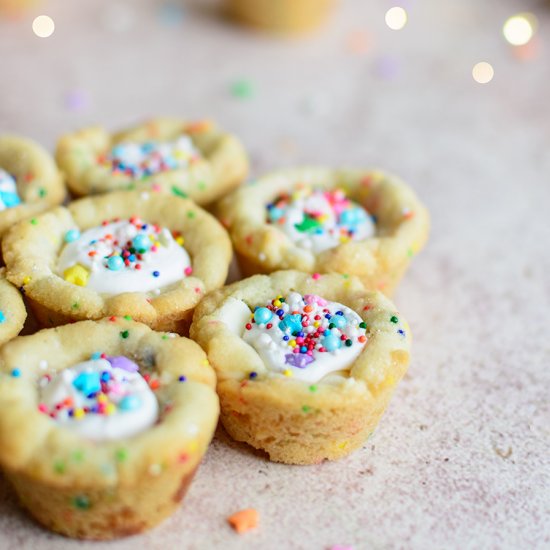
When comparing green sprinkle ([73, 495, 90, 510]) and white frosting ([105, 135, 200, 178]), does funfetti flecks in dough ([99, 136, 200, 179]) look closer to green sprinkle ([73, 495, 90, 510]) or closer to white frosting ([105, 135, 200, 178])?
white frosting ([105, 135, 200, 178])

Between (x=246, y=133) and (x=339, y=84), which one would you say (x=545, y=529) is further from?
(x=339, y=84)

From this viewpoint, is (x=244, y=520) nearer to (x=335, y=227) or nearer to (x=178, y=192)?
(x=335, y=227)

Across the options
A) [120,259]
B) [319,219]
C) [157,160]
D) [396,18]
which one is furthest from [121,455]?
[396,18]

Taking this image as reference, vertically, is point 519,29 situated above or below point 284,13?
above

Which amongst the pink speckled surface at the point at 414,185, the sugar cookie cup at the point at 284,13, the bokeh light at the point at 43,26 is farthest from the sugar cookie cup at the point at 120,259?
the sugar cookie cup at the point at 284,13

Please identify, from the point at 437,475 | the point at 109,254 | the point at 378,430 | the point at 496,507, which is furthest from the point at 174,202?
the point at 496,507

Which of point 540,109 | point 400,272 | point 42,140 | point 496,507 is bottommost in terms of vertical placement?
point 42,140
